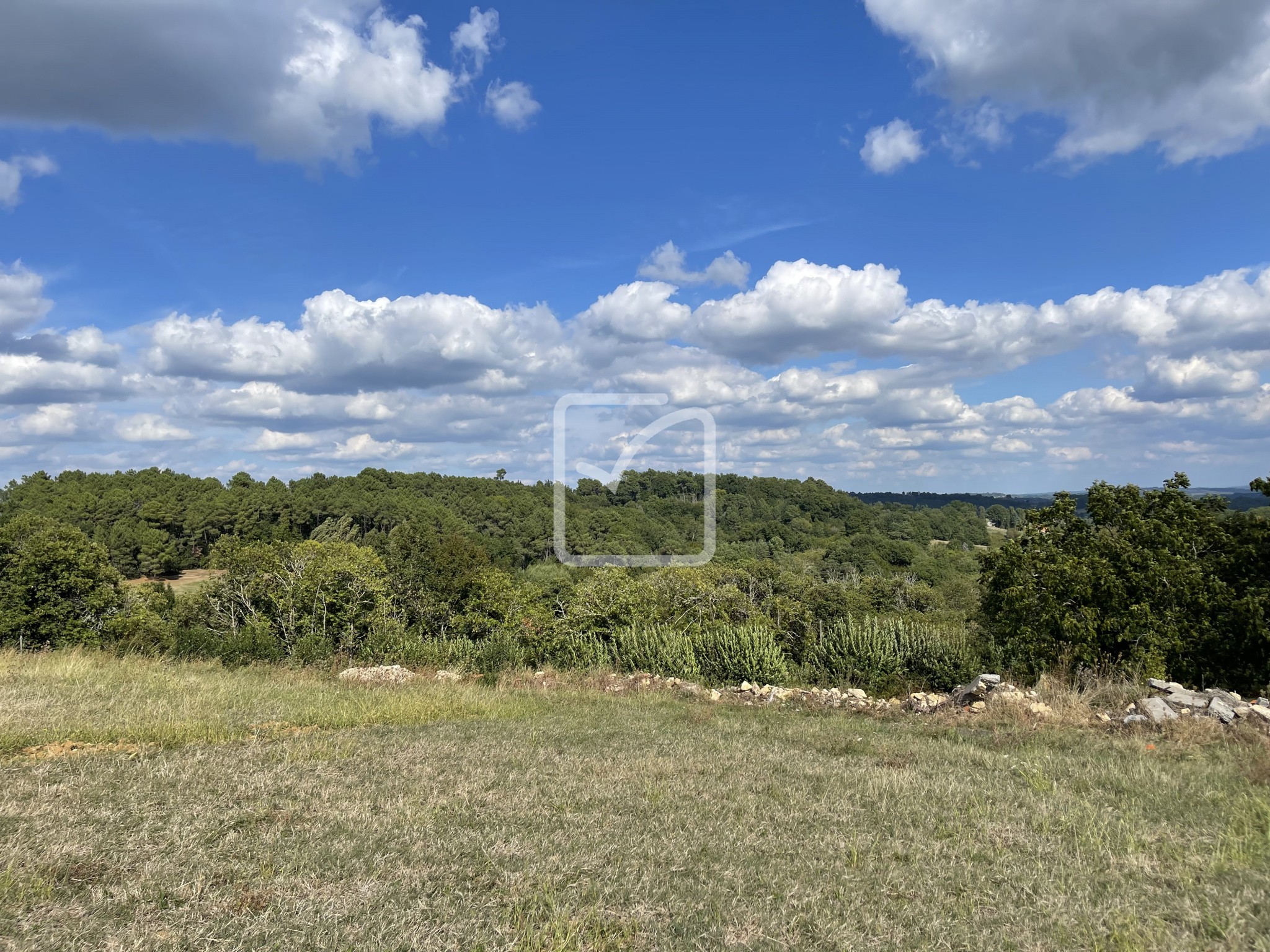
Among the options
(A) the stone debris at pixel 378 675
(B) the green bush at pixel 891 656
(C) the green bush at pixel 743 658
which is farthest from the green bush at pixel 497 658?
(B) the green bush at pixel 891 656

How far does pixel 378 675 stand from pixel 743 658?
832cm

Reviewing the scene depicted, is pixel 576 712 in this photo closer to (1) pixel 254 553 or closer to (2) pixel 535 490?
(1) pixel 254 553

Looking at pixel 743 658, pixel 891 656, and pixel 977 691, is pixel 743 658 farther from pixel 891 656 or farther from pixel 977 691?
pixel 977 691

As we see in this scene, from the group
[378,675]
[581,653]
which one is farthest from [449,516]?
[378,675]

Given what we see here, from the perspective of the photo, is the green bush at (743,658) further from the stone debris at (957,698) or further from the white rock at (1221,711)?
the white rock at (1221,711)

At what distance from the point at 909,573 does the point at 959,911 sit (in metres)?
90.2

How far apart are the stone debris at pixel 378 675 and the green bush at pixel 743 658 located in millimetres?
6794

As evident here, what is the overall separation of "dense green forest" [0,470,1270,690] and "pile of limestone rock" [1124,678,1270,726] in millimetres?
2128

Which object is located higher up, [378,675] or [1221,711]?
[1221,711]

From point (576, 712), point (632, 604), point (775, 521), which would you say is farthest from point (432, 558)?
point (775, 521)

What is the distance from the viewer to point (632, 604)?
26500 millimetres

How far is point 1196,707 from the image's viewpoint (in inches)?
378

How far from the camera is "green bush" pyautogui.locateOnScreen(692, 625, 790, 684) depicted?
16.3 m

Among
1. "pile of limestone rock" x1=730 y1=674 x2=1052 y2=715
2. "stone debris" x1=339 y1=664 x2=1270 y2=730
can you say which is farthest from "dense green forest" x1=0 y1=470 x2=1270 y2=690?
"pile of limestone rock" x1=730 y1=674 x2=1052 y2=715
